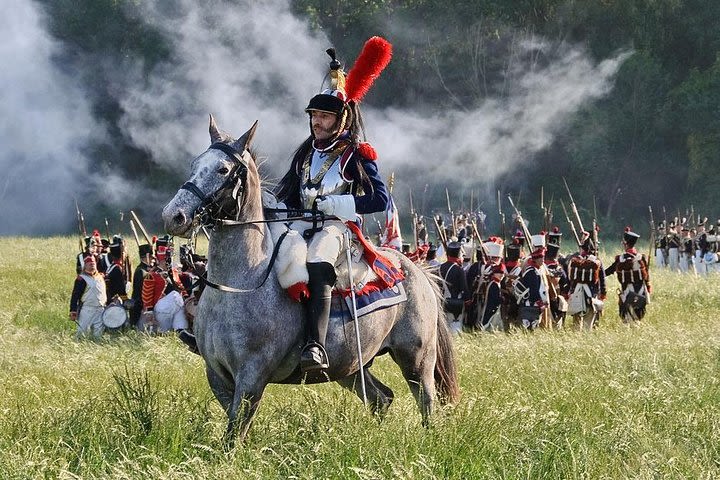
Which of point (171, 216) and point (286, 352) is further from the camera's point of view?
point (286, 352)

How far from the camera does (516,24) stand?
4144 centimetres

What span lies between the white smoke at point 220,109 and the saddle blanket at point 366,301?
2289cm

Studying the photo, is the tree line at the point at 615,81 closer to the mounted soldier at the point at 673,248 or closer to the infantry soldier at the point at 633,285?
the mounted soldier at the point at 673,248

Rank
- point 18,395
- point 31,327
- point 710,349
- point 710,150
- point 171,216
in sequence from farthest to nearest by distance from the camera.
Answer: point 710,150 → point 31,327 → point 710,349 → point 18,395 → point 171,216

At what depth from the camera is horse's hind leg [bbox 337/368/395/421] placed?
695 cm

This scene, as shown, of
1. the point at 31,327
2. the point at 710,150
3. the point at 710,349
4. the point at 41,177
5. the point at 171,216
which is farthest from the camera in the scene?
the point at 710,150

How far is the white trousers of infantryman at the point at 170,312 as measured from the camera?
44.4ft

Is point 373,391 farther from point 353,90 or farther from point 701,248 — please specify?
point 701,248

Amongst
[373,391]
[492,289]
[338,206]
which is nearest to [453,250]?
[492,289]

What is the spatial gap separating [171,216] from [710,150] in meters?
36.6

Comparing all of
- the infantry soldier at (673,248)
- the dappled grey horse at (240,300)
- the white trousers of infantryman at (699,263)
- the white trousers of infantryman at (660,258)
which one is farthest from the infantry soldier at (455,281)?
the white trousers of infantryman at (660,258)

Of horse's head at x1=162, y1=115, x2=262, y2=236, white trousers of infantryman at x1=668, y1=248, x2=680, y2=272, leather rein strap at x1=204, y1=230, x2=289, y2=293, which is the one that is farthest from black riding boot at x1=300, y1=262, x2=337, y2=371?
white trousers of infantryman at x1=668, y1=248, x2=680, y2=272

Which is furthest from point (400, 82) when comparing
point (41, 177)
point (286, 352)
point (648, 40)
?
point (286, 352)

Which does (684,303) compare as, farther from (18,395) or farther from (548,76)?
(548,76)
